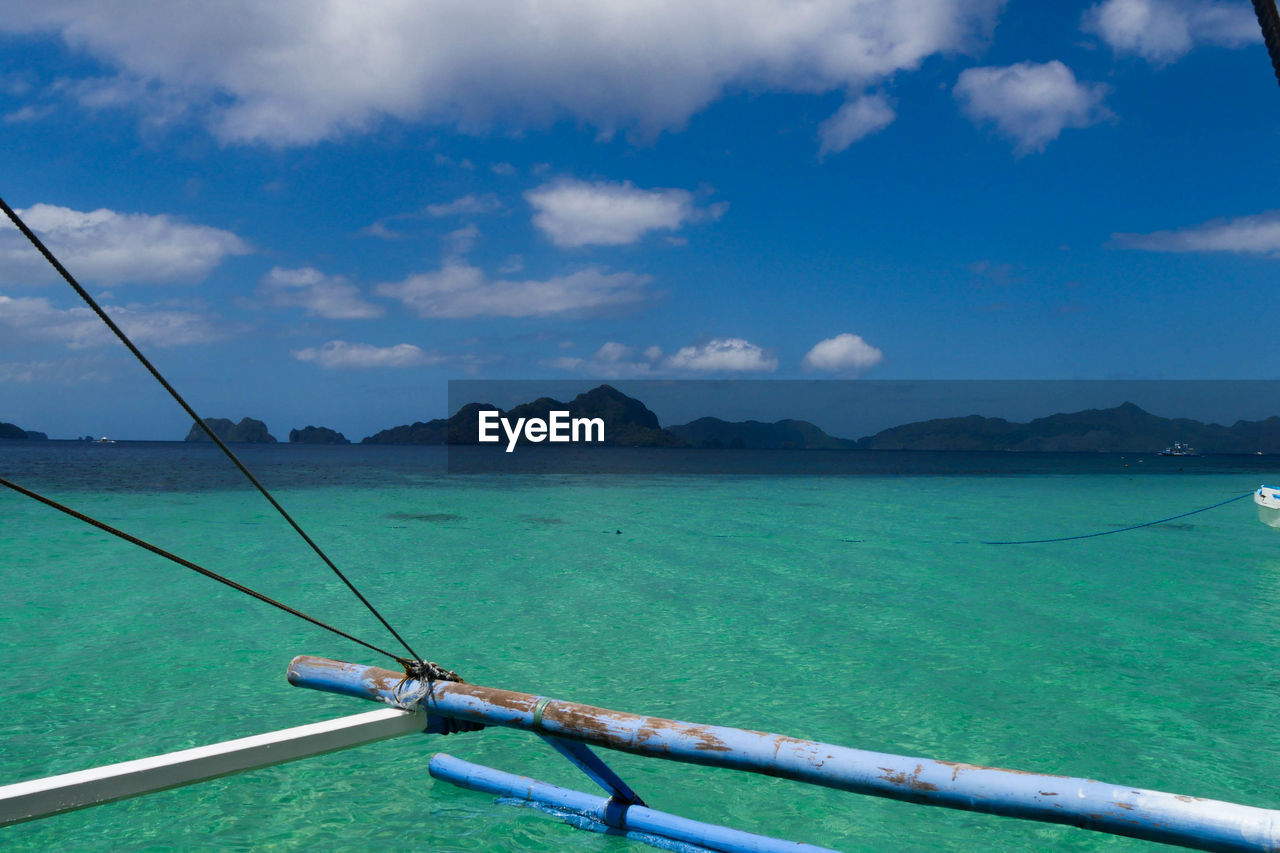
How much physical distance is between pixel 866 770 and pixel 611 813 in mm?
2578

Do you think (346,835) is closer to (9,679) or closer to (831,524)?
(9,679)

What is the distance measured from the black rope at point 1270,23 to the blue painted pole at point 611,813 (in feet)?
15.1

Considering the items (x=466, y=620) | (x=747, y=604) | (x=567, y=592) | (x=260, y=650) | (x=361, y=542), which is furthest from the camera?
(x=361, y=542)

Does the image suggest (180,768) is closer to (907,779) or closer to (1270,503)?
(907,779)

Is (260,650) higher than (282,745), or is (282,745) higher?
(282,745)

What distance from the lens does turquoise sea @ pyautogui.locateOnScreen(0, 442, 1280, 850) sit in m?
6.25

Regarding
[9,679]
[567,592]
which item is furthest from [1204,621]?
[9,679]

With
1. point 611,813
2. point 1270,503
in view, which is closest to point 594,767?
point 611,813

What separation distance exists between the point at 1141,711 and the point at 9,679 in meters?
14.4

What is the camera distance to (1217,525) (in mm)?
29641

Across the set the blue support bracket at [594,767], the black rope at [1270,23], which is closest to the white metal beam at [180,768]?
the blue support bracket at [594,767]

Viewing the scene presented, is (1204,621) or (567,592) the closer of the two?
(1204,621)

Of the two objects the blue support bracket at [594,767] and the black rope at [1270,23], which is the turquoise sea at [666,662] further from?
the black rope at [1270,23]

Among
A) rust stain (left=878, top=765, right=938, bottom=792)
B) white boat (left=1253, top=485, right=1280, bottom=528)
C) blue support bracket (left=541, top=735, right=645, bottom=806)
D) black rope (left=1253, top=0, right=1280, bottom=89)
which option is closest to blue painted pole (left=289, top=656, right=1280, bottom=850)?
rust stain (left=878, top=765, right=938, bottom=792)
